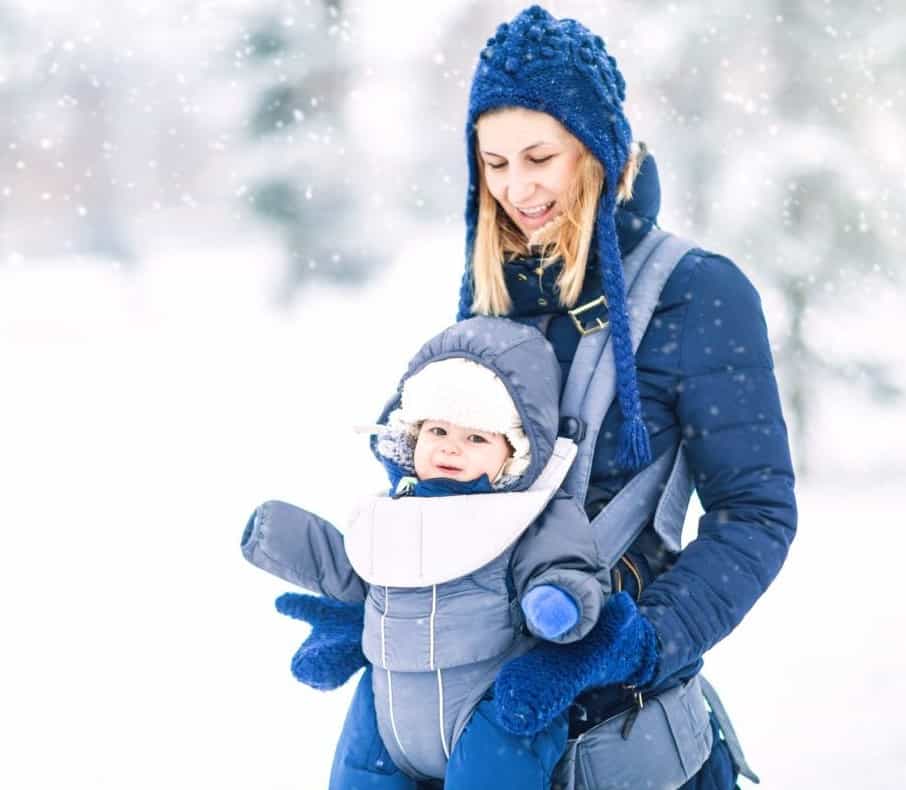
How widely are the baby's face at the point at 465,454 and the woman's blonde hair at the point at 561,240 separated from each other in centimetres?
25

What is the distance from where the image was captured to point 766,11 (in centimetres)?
837

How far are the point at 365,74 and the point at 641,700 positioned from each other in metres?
7.70

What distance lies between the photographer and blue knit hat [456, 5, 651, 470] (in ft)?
5.48

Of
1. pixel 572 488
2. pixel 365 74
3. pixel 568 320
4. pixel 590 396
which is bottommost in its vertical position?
pixel 572 488

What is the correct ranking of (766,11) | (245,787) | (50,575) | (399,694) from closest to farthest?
(399,694), (245,787), (50,575), (766,11)

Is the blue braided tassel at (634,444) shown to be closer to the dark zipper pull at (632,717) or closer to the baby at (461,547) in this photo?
the baby at (461,547)

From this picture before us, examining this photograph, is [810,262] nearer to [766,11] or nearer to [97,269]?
[766,11]

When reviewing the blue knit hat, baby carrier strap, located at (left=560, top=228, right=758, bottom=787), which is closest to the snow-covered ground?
baby carrier strap, located at (left=560, top=228, right=758, bottom=787)

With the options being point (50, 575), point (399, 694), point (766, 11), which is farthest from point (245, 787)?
point (766, 11)

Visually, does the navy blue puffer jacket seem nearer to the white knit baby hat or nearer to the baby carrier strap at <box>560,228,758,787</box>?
the baby carrier strap at <box>560,228,758,787</box>

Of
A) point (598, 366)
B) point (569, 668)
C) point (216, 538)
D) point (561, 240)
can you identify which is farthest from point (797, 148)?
point (569, 668)

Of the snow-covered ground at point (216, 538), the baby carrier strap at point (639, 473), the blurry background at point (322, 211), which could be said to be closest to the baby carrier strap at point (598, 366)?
the baby carrier strap at point (639, 473)

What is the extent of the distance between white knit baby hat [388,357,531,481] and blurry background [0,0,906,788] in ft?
18.7

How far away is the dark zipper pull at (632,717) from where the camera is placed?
163 centimetres
